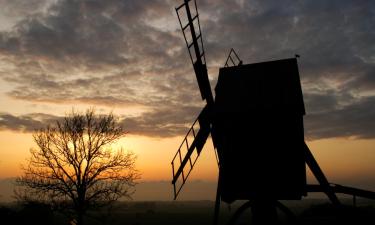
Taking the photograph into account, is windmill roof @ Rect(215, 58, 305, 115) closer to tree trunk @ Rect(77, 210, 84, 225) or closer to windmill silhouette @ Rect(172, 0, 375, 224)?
windmill silhouette @ Rect(172, 0, 375, 224)

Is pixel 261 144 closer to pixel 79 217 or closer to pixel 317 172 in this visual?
pixel 317 172

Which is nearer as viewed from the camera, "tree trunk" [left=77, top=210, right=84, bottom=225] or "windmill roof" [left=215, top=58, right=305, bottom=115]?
"windmill roof" [left=215, top=58, right=305, bottom=115]

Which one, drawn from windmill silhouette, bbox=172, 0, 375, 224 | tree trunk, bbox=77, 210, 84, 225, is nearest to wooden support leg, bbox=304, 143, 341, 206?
windmill silhouette, bbox=172, 0, 375, 224

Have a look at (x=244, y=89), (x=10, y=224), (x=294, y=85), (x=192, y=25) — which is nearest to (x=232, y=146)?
(x=244, y=89)

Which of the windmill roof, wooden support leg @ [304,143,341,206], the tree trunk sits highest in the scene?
the windmill roof

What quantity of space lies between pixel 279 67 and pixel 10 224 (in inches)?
878

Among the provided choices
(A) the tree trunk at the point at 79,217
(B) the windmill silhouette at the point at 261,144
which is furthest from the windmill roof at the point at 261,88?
(A) the tree trunk at the point at 79,217

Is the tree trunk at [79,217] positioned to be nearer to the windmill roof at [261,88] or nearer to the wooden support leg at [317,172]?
the windmill roof at [261,88]

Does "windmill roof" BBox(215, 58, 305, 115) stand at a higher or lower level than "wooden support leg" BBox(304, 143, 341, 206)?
higher

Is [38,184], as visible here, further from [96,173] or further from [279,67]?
[279,67]

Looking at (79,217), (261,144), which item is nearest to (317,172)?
(261,144)

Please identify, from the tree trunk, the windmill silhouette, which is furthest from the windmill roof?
the tree trunk

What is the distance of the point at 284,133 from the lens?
543 inches

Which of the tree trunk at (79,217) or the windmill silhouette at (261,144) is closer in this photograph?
the windmill silhouette at (261,144)
